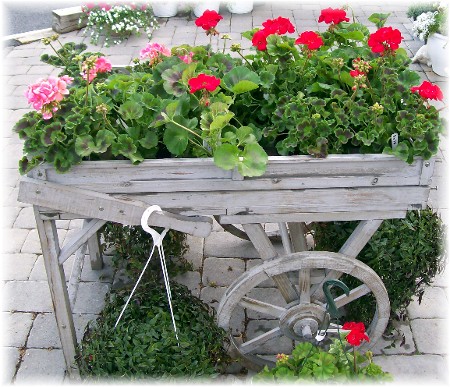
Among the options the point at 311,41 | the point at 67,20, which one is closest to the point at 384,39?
the point at 311,41

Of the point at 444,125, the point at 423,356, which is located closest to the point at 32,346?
the point at 423,356

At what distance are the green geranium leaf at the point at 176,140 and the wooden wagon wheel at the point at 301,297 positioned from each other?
58cm

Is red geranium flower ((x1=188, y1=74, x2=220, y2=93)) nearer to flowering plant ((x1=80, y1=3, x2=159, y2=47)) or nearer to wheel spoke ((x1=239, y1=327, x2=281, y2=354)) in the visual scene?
wheel spoke ((x1=239, y1=327, x2=281, y2=354))

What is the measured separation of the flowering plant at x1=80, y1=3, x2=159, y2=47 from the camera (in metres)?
6.31

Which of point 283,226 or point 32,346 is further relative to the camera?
point 32,346

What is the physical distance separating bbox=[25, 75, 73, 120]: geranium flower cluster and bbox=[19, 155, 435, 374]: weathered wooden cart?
0.20 metres

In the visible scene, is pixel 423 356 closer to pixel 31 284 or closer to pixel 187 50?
pixel 187 50

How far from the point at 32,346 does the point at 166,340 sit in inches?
38.3

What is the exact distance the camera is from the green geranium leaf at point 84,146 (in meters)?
2.06

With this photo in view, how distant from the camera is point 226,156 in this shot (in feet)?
6.79

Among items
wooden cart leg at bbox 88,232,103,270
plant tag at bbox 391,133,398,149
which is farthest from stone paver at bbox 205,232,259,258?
plant tag at bbox 391,133,398,149

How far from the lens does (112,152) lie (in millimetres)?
2117

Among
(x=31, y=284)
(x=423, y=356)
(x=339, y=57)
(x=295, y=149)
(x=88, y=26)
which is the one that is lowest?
(x=423, y=356)

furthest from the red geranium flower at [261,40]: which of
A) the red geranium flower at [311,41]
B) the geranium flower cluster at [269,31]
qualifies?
the red geranium flower at [311,41]
